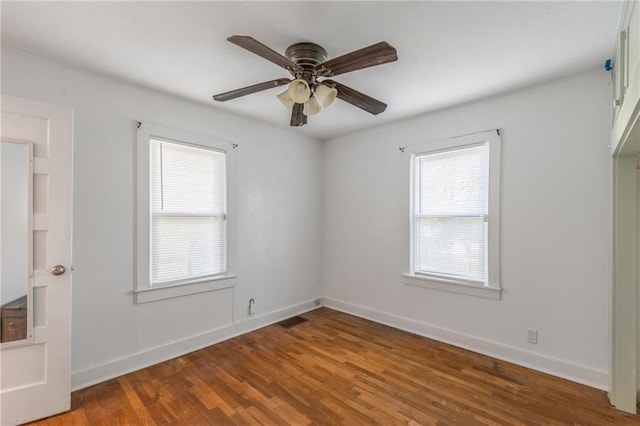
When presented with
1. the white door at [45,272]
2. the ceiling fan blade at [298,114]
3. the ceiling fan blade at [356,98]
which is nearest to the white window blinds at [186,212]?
the white door at [45,272]

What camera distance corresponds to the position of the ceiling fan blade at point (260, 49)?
5.06 ft

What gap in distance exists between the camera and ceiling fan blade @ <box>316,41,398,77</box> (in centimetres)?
160

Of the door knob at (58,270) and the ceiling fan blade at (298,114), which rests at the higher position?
the ceiling fan blade at (298,114)

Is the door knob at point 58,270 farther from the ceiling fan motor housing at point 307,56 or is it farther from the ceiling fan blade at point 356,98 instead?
the ceiling fan blade at point 356,98

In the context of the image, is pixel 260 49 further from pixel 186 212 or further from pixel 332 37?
pixel 186 212

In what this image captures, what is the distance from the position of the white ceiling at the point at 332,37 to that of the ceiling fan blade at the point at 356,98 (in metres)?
0.25

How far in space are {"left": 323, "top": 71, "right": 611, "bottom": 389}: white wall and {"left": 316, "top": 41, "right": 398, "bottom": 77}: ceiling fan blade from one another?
1.81 meters

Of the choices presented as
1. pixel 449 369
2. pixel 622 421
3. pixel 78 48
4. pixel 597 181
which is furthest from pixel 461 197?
pixel 78 48

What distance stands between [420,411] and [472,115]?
8.98 ft

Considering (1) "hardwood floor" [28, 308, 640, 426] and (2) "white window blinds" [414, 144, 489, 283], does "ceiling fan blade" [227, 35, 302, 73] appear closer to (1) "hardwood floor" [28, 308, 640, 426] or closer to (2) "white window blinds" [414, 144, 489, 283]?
(2) "white window blinds" [414, 144, 489, 283]

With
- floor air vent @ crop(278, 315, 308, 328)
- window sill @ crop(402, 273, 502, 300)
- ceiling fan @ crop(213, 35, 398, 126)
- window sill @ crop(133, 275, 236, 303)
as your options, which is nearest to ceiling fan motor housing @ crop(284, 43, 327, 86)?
ceiling fan @ crop(213, 35, 398, 126)

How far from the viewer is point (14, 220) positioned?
1976 millimetres

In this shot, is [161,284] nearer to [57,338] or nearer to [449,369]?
[57,338]

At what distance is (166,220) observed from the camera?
9.55ft
